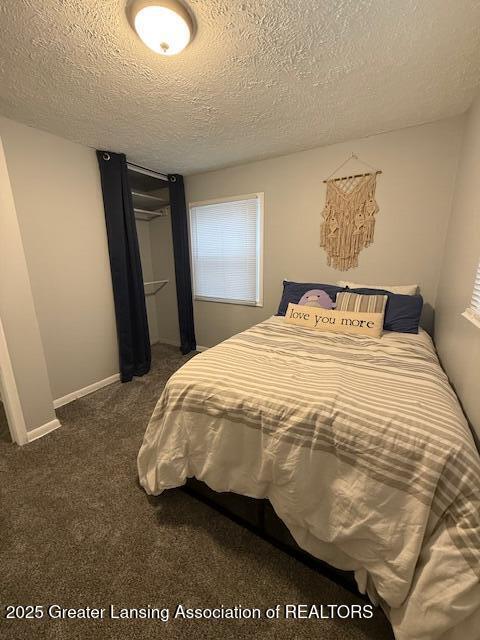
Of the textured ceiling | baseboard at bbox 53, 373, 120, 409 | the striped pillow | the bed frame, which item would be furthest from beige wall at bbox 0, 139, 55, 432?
the striped pillow

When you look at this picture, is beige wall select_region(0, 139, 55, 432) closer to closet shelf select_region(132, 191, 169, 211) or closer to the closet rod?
the closet rod

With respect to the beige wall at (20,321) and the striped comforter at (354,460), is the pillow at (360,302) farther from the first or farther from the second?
the beige wall at (20,321)

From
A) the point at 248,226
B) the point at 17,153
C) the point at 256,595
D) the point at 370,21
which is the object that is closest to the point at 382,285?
the point at 248,226

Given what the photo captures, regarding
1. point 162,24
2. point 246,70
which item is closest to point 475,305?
point 246,70

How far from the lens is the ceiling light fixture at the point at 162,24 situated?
3.42 feet

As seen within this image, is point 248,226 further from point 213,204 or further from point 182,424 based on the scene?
point 182,424

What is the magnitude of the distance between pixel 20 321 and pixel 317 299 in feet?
7.68

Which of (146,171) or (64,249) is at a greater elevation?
(146,171)

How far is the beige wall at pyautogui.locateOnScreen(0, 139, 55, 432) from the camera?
1697mm

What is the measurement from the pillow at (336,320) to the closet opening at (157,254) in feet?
6.94

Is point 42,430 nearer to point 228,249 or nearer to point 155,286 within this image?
point 155,286

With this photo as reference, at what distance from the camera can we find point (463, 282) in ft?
5.11

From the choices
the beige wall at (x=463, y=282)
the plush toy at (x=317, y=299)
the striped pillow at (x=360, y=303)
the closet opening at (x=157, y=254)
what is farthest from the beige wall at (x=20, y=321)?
the beige wall at (x=463, y=282)

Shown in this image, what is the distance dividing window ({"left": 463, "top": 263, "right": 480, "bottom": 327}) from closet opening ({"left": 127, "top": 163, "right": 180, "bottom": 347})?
322 centimetres
